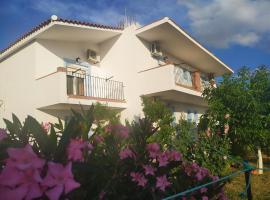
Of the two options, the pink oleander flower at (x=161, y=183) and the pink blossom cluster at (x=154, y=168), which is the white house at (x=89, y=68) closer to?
the pink blossom cluster at (x=154, y=168)

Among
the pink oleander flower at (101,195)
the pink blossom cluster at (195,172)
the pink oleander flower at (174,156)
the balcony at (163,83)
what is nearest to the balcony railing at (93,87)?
the balcony at (163,83)

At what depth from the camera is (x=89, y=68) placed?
51.5ft

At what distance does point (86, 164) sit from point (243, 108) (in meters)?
13.0

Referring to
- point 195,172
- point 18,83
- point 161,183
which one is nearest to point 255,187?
point 195,172

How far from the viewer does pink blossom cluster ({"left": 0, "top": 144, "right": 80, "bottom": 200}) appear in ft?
3.16

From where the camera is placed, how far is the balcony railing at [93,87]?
45.7 ft

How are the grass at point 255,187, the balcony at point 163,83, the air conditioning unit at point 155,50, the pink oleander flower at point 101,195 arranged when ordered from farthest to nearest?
the air conditioning unit at point 155,50, the balcony at point 163,83, the grass at point 255,187, the pink oleander flower at point 101,195

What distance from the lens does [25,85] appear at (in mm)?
13594

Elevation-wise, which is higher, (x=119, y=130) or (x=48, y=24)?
(x=48, y=24)

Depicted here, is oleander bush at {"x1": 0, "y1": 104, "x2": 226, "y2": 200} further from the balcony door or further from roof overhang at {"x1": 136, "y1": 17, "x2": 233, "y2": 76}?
roof overhang at {"x1": 136, "y1": 17, "x2": 233, "y2": 76}

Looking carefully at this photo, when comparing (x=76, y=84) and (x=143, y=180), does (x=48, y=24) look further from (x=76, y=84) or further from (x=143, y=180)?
(x=143, y=180)

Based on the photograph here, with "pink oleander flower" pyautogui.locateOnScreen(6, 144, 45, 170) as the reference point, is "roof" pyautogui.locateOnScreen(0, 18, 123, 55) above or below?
above

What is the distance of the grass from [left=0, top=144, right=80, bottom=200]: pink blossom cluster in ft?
27.9

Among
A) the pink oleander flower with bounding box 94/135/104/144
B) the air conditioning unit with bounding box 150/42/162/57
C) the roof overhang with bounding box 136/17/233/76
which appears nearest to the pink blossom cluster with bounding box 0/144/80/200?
the pink oleander flower with bounding box 94/135/104/144
